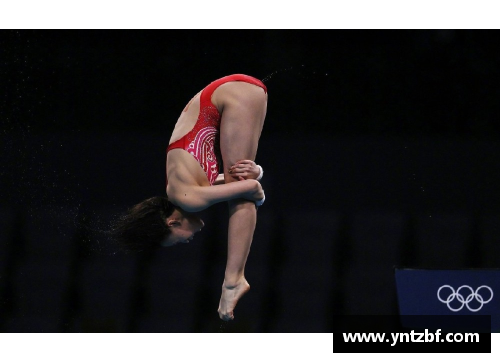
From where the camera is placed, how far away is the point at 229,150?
11.8 ft

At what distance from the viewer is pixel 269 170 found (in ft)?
16.5

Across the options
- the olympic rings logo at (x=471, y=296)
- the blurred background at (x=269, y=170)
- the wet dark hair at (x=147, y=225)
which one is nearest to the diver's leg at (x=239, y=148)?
the wet dark hair at (x=147, y=225)

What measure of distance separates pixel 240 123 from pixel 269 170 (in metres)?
1.49

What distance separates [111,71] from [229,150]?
1.74 m

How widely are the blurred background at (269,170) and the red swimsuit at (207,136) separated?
1.29m

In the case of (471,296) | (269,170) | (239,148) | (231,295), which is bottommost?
(231,295)

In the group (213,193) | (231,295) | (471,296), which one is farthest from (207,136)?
(471,296)

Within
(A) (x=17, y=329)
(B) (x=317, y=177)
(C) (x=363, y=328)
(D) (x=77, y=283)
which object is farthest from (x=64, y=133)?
(C) (x=363, y=328)

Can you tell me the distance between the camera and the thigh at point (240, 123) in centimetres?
358

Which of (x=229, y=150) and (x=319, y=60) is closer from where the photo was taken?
(x=229, y=150)

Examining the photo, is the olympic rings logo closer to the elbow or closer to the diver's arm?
the diver's arm

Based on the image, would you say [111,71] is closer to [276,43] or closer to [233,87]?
[276,43]

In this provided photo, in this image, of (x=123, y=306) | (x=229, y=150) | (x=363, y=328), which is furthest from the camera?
(x=123, y=306)

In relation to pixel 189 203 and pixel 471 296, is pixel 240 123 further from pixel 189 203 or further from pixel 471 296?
pixel 471 296
